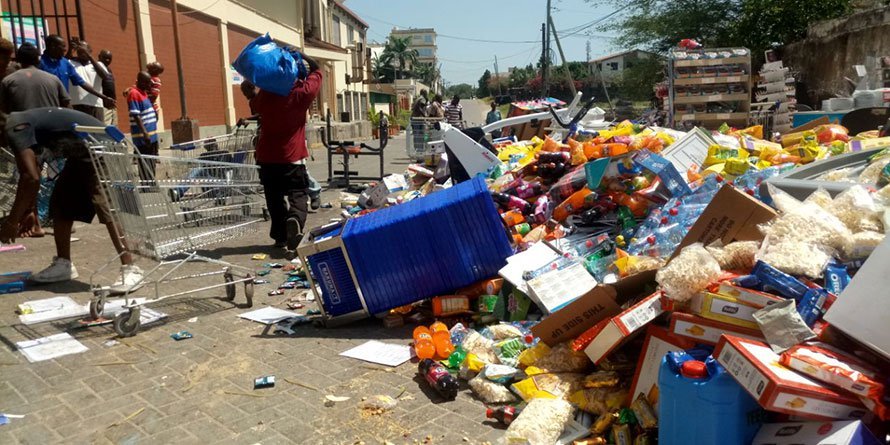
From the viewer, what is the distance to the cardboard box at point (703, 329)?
2619 millimetres

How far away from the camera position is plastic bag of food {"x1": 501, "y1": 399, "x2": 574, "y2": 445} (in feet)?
9.43

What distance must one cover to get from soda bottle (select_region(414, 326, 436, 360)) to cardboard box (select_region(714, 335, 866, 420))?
2.08 meters

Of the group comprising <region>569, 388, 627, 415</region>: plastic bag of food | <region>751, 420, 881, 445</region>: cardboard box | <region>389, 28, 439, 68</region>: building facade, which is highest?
<region>389, 28, 439, 68</region>: building facade

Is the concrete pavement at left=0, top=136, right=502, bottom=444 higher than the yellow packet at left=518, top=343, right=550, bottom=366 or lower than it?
lower

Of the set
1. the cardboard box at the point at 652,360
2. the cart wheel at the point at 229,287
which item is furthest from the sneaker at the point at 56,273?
the cardboard box at the point at 652,360

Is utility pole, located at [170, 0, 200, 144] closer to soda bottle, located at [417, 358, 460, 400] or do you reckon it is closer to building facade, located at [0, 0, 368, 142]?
building facade, located at [0, 0, 368, 142]

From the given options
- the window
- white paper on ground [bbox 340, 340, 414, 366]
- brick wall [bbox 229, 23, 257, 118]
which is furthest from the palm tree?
white paper on ground [bbox 340, 340, 414, 366]

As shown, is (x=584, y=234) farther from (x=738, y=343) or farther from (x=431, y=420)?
(x=738, y=343)

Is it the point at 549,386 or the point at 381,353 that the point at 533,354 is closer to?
the point at 549,386

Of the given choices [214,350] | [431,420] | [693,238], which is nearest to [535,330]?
[431,420]

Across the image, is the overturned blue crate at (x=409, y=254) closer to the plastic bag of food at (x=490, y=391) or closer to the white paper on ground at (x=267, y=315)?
the white paper on ground at (x=267, y=315)

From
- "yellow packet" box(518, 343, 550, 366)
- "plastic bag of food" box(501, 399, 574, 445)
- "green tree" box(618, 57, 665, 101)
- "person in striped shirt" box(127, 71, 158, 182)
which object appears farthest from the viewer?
"green tree" box(618, 57, 665, 101)

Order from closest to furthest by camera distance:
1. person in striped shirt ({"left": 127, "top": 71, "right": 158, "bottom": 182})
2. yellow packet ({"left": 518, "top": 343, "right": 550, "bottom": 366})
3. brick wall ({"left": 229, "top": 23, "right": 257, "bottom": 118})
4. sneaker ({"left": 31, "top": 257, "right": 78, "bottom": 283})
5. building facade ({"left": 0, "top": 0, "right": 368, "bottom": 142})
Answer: yellow packet ({"left": 518, "top": 343, "right": 550, "bottom": 366}) < sneaker ({"left": 31, "top": 257, "right": 78, "bottom": 283}) < person in striped shirt ({"left": 127, "top": 71, "right": 158, "bottom": 182}) < building facade ({"left": 0, "top": 0, "right": 368, "bottom": 142}) < brick wall ({"left": 229, "top": 23, "right": 257, "bottom": 118})

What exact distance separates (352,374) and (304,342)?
0.69 m
